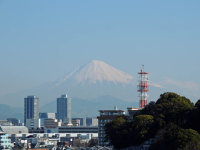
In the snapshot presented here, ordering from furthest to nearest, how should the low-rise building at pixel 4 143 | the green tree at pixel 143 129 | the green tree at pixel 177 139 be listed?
the low-rise building at pixel 4 143, the green tree at pixel 143 129, the green tree at pixel 177 139

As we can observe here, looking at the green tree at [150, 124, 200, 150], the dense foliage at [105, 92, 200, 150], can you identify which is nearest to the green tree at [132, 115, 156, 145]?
the dense foliage at [105, 92, 200, 150]

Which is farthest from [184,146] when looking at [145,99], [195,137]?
[145,99]

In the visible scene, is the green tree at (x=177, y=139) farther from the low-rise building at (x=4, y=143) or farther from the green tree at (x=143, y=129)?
the low-rise building at (x=4, y=143)

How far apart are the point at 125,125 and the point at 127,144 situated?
5.42m

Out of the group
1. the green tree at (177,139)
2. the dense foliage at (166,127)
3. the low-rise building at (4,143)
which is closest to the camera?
the green tree at (177,139)

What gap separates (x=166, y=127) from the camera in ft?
245

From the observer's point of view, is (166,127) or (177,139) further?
(166,127)

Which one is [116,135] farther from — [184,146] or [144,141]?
[184,146]

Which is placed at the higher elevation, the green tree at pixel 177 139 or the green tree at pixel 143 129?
the green tree at pixel 143 129

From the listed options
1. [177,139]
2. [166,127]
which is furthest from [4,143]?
[177,139]

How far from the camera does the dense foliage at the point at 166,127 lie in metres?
70.2

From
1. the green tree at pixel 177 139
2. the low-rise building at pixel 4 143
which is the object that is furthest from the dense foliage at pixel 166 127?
the low-rise building at pixel 4 143

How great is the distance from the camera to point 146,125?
264 ft

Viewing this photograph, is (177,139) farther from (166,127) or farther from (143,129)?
(143,129)
